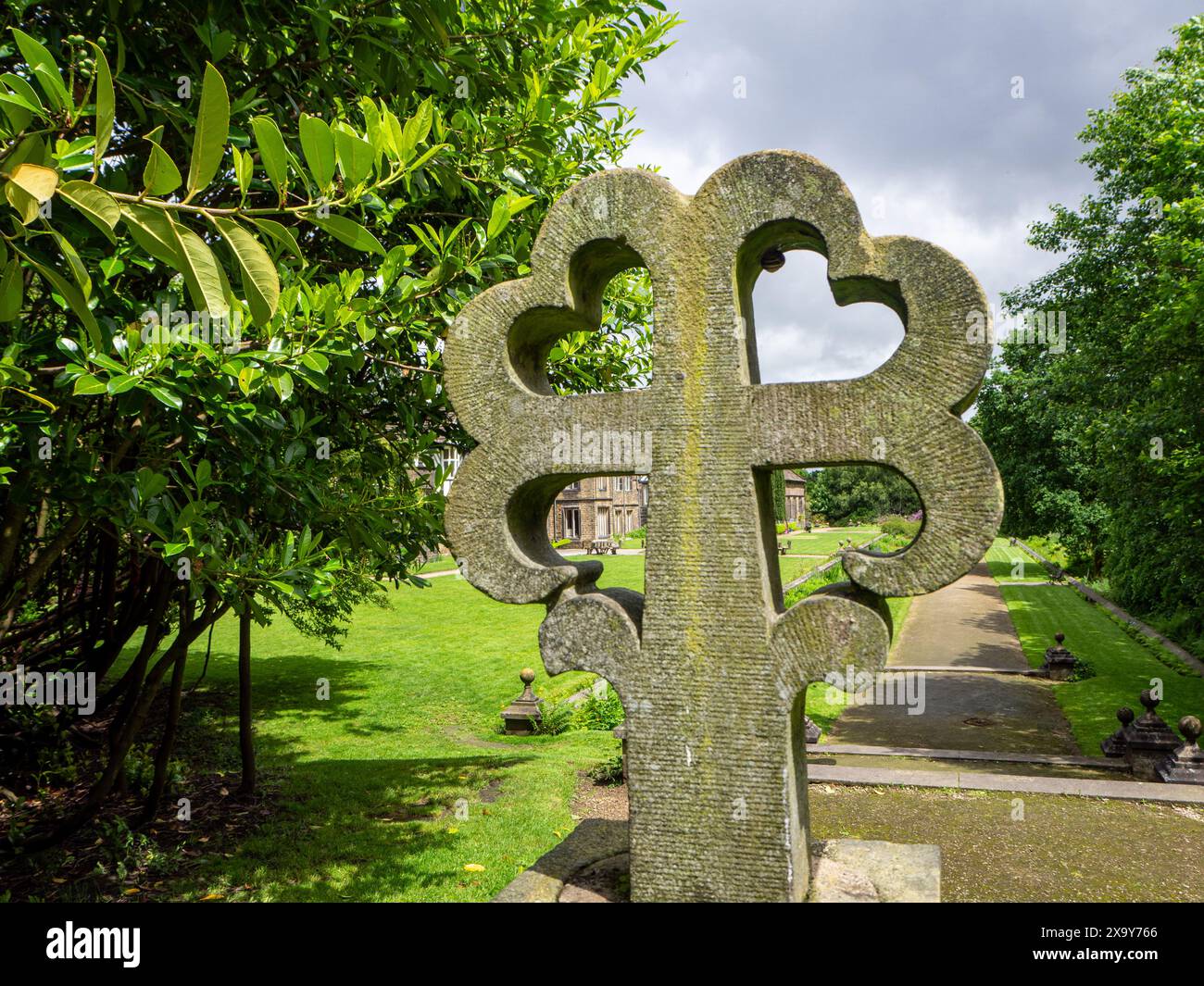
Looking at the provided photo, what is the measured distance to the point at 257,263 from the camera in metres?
1.90

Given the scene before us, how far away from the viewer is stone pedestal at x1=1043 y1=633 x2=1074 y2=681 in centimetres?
1661

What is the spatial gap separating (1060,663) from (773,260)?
1580cm

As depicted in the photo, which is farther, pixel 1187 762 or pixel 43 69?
pixel 1187 762

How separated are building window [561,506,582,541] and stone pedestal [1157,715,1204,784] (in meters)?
48.3

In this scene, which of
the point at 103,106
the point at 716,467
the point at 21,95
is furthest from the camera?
the point at 716,467

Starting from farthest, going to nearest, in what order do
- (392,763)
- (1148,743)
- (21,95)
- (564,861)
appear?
(392,763) → (1148,743) → (564,861) → (21,95)

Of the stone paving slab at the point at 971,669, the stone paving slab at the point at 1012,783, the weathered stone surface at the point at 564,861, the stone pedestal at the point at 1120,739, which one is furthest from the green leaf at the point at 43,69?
the stone paving slab at the point at 971,669

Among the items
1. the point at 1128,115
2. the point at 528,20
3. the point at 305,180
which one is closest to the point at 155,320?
the point at 305,180

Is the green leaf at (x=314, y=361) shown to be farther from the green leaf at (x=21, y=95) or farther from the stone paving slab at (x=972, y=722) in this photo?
the stone paving slab at (x=972, y=722)

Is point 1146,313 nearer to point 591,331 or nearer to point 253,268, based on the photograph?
point 591,331

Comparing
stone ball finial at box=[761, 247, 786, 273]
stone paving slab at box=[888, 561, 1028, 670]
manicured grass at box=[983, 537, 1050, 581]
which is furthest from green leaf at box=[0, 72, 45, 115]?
manicured grass at box=[983, 537, 1050, 581]

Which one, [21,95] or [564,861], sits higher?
[21,95]

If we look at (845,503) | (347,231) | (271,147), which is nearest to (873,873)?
(347,231)

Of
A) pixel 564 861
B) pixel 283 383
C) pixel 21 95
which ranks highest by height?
pixel 21 95
